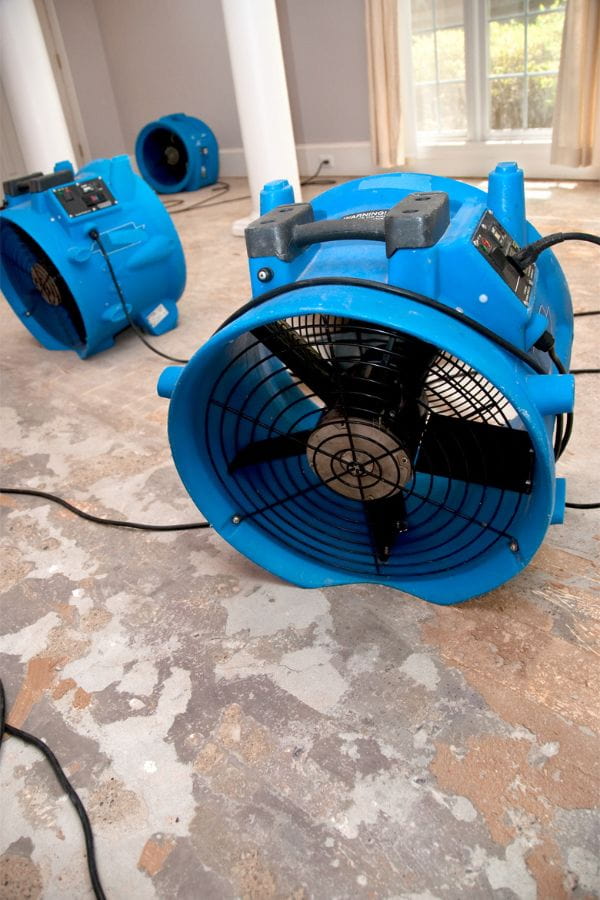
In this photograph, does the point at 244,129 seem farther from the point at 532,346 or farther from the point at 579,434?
the point at 532,346

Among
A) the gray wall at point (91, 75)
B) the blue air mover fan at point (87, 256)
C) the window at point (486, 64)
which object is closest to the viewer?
the blue air mover fan at point (87, 256)

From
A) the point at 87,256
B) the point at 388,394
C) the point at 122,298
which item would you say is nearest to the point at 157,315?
the point at 122,298

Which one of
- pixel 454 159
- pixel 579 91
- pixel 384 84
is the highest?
pixel 384 84

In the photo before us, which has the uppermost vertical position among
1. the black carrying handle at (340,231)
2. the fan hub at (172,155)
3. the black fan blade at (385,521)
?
the black carrying handle at (340,231)

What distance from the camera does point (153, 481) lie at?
1929mm

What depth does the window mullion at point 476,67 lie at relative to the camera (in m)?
4.08

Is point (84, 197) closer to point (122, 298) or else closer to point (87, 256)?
point (87, 256)

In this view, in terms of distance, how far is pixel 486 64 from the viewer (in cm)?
420

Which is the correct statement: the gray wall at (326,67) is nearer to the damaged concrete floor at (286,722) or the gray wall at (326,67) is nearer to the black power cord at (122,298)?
the black power cord at (122,298)

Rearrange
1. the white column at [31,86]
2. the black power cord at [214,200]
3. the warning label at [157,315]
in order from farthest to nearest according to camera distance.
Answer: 1. the black power cord at [214,200]
2. the white column at [31,86]
3. the warning label at [157,315]

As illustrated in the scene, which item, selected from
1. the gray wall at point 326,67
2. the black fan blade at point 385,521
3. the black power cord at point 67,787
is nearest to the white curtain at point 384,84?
the gray wall at point 326,67

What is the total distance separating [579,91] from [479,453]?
10.7 ft

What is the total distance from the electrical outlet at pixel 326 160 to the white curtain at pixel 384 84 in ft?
1.99

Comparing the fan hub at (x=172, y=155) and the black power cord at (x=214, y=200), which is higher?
the fan hub at (x=172, y=155)
